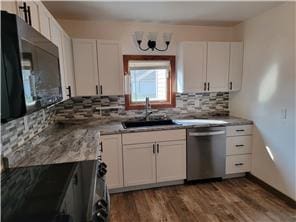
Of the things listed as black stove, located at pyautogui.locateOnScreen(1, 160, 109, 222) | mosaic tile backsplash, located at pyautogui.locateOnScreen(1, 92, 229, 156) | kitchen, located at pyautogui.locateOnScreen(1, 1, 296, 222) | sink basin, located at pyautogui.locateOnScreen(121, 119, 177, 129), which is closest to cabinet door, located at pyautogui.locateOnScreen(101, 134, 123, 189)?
kitchen, located at pyautogui.locateOnScreen(1, 1, 296, 222)

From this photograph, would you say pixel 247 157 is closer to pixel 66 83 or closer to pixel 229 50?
pixel 229 50

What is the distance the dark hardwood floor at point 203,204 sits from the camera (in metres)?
2.29

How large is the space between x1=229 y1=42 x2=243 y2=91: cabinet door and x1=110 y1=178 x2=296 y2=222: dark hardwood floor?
4.74ft

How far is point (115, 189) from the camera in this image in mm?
2838

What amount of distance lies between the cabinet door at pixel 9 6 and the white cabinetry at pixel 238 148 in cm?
271

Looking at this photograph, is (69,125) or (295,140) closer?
(295,140)

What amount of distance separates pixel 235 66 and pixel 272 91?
74cm

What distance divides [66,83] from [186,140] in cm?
165

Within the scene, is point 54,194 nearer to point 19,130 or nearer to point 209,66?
point 19,130

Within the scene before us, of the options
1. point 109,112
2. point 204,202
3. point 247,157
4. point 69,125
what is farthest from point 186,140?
point 69,125

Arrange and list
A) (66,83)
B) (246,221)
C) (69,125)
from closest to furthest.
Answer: (246,221), (66,83), (69,125)

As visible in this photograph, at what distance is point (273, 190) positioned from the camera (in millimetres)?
2736

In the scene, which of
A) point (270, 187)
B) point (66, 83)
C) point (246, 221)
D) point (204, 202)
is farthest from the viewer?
point (270, 187)

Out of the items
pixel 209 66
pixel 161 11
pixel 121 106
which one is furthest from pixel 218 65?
pixel 121 106
